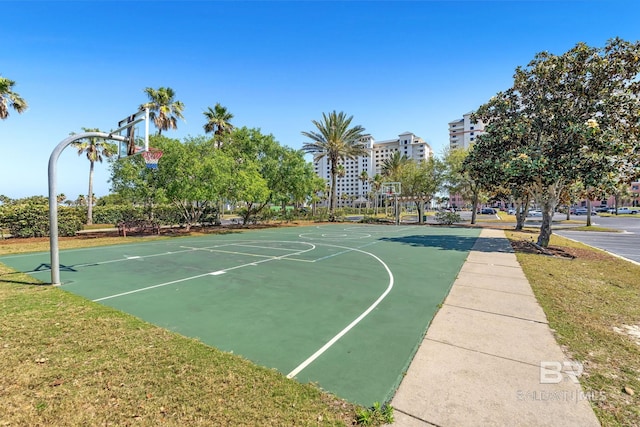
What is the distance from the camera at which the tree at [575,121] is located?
13.4 m

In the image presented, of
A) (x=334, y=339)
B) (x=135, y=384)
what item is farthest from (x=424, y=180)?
(x=135, y=384)

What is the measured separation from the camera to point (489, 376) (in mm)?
3941

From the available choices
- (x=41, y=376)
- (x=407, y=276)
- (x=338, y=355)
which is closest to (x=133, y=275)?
(x=41, y=376)

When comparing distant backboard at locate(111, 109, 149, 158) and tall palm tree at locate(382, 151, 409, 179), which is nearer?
distant backboard at locate(111, 109, 149, 158)

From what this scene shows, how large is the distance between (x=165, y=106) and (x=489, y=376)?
33.2 meters

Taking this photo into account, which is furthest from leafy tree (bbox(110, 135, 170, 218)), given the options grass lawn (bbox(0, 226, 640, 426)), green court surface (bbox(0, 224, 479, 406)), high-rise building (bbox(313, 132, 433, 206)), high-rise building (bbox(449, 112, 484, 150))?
high-rise building (bbox(449, 112, 484, 150))

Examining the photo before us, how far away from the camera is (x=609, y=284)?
874 cm

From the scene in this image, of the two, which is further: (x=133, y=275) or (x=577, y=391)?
(x=133, y=275)

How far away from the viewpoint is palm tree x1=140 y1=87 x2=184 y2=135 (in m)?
29.0

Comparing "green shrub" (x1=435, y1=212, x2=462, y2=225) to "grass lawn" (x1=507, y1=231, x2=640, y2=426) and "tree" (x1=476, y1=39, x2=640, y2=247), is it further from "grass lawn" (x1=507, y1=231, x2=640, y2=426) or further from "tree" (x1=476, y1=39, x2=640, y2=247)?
"grass lawn" (x1=507, y1=231, x2=640, y2=426)

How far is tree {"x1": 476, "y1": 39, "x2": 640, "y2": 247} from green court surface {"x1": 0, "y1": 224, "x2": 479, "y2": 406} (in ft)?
20.5

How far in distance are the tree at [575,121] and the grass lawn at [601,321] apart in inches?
183

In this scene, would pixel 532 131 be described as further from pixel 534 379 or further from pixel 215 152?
pixel 215 152

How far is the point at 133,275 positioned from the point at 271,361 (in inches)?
305
